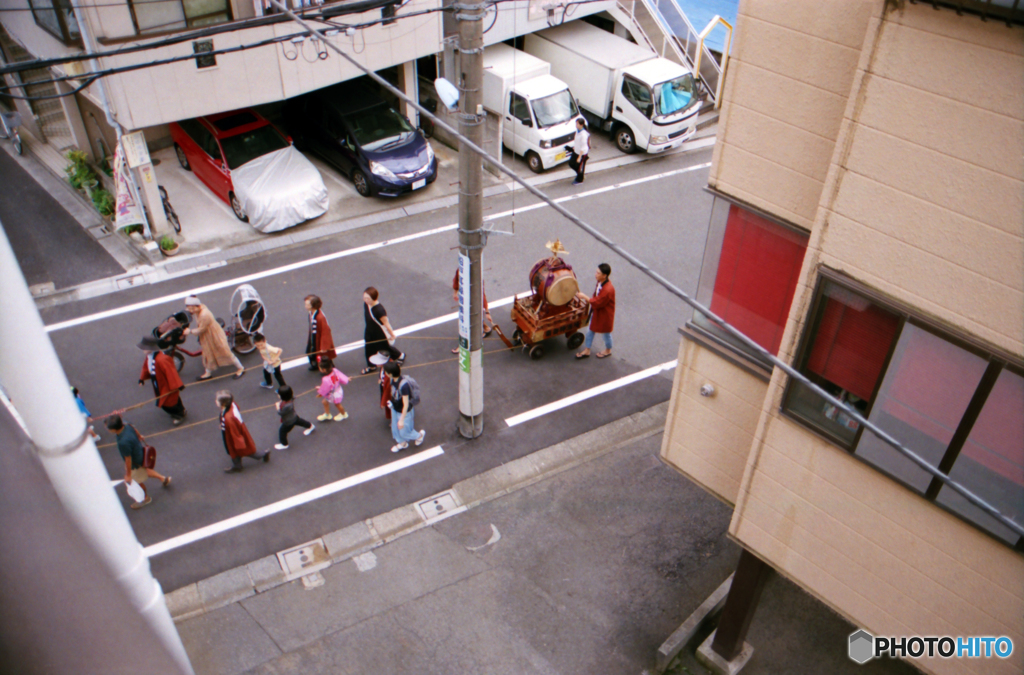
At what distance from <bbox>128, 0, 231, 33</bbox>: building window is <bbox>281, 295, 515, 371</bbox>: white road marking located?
20.2 ft

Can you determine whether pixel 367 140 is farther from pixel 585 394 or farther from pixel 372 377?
pixel 585 394

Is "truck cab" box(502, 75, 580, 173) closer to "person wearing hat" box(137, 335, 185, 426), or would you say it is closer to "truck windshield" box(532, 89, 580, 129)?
"truck windshield" box(532, 89, 580, 129)

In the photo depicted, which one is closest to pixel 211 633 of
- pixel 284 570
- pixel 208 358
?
pixel 284 570

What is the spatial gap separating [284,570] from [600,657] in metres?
3.85

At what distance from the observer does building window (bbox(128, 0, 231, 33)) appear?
12.9 meters

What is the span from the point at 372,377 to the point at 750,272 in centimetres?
728

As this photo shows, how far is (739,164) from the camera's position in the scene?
594 centimetres

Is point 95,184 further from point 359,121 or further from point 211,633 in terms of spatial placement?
point 211,633

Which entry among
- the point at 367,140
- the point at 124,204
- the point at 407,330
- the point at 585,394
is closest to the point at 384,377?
the point at 407,330

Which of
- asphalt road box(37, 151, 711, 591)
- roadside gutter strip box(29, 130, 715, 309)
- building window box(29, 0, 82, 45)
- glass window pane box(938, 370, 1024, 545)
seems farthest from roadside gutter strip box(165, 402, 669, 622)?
building window box(29, 0, 82, 45)

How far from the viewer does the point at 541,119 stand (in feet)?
56.9

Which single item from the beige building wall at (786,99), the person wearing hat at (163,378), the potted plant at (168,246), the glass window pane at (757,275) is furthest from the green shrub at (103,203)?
the beige building wall at (786,99)

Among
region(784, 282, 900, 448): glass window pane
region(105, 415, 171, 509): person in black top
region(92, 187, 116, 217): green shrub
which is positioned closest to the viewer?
region(784, 282, 900, 448): glass window pane

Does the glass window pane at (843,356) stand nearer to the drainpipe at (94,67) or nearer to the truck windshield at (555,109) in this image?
the drainpipe at (94,67)
